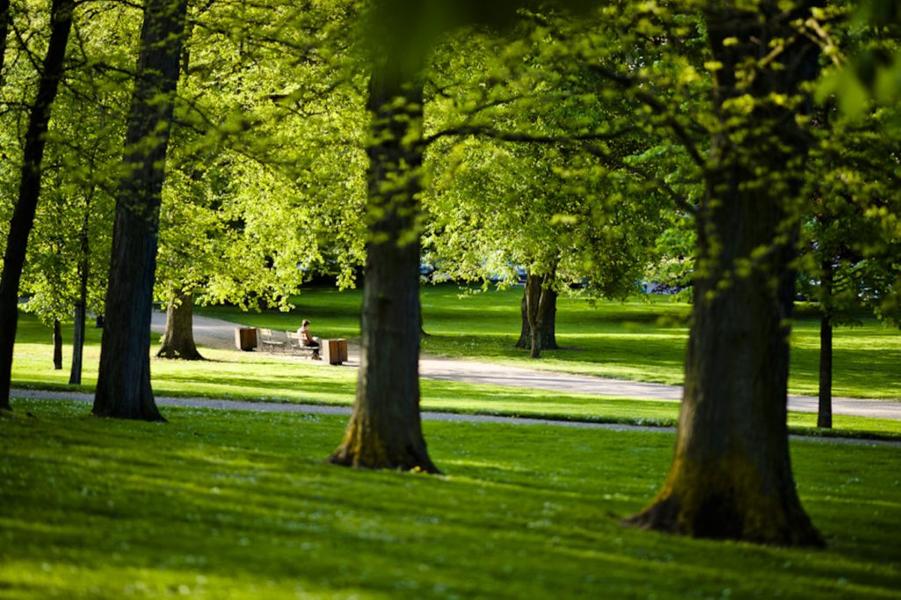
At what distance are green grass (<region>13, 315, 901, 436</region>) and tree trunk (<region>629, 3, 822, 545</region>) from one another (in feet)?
45.6

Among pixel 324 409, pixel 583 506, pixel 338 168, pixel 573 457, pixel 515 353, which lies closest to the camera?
pixel 583 506

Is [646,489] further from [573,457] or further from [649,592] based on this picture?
[649,592]

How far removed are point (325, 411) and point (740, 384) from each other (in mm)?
15021

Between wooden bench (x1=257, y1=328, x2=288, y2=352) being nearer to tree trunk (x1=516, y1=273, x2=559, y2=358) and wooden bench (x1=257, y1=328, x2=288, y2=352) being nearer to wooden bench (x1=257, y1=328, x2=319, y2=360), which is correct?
wooden bench (x1=257, y1=328, x2=319, y2=360)

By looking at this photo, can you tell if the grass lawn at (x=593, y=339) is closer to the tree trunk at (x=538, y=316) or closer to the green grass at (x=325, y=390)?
the tree trunk at (x=538, y=316)

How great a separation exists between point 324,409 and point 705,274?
624 inches

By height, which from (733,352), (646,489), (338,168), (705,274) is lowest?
(646,489)

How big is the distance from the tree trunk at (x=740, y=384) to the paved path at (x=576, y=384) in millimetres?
20829

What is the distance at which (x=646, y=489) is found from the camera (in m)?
15.1

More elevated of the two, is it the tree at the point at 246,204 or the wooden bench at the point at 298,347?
the tree at the point at 246,204

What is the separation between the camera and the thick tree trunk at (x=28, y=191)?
17.0 metres

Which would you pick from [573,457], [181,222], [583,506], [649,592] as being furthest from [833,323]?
[181,222]

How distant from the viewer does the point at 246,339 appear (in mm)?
48594

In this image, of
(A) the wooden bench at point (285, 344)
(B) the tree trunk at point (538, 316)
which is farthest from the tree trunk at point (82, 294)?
(B) the tree trunk at point (538, 316)
